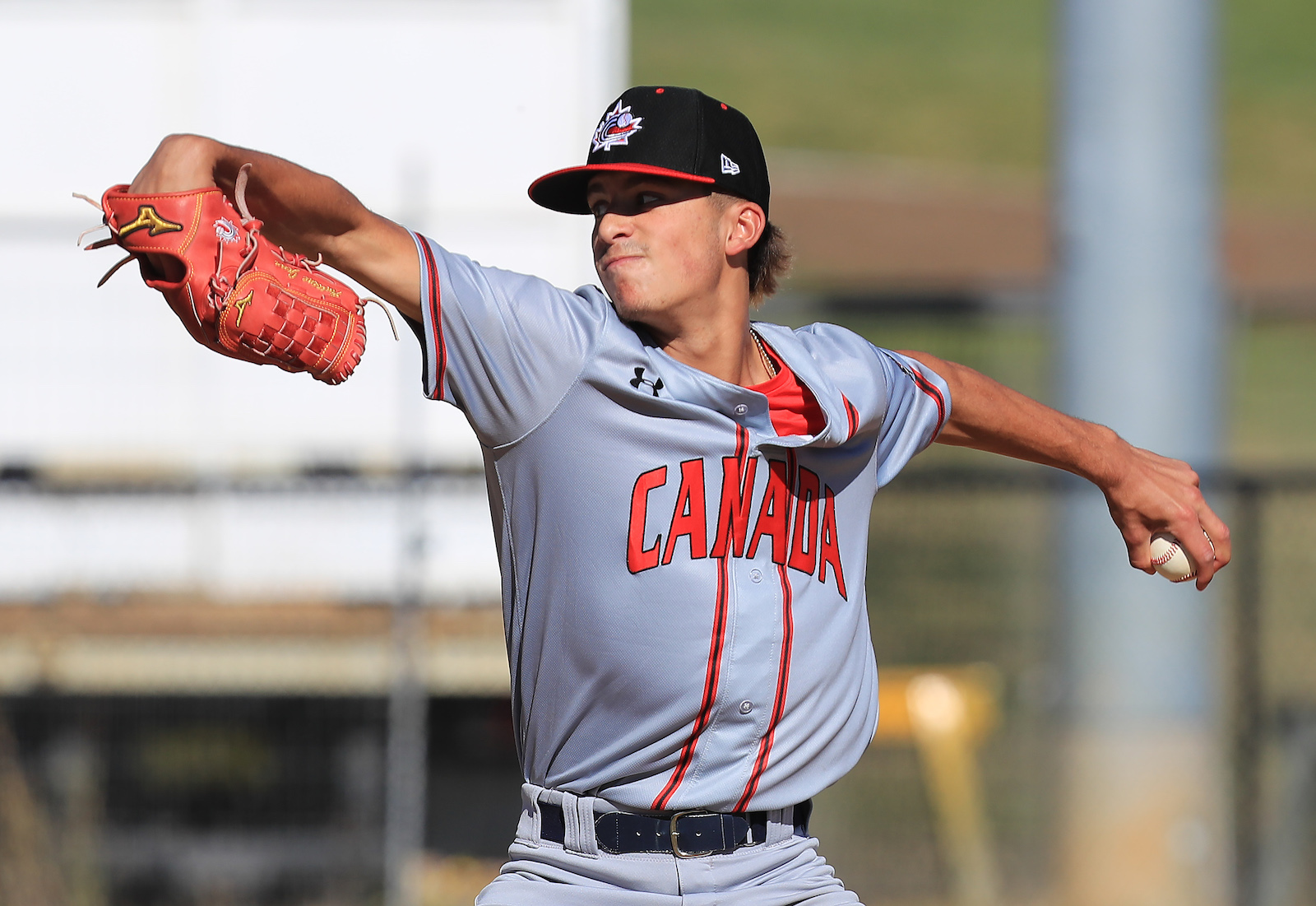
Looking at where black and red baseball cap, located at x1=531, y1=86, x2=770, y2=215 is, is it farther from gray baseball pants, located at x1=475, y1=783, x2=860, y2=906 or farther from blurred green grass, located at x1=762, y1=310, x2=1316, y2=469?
blurred green grass, located at x1=762, y1=310, x2=1316, y2=469

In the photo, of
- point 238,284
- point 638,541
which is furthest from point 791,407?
point 238,284

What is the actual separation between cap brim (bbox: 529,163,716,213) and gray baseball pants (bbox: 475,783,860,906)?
1.24m

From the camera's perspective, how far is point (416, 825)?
20.1 feet

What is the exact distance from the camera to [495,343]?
9.28 ft

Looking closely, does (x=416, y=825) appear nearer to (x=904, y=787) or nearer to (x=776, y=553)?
(x=904, y=787)

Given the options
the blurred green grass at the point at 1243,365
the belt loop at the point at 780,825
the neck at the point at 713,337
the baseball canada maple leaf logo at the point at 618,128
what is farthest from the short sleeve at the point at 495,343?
the blurred green grass at the point at 1243,365

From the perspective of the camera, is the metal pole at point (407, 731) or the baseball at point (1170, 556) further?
the metal pole at point (407, 731)

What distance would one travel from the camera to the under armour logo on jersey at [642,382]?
9.56 ft

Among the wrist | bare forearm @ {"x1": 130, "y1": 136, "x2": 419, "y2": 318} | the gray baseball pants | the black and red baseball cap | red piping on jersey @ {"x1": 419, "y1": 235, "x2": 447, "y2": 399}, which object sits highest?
the black and red baseball cap

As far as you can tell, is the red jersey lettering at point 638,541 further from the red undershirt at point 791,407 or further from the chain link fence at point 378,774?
the chain link fence at point 378,774

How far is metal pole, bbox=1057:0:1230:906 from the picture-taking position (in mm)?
6188

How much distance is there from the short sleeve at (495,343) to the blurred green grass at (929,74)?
1160 inches

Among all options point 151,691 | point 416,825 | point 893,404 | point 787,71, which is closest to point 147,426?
point 151,691

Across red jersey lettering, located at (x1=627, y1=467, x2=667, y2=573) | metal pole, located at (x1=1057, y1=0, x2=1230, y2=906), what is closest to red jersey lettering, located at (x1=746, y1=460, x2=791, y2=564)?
red jersey lettering, located at (x1=627, y1=467, x2=667, y2=573)
